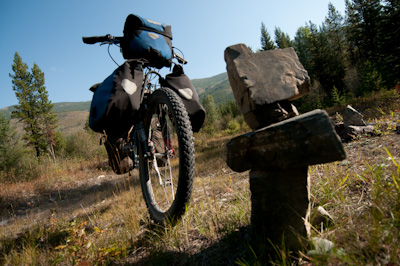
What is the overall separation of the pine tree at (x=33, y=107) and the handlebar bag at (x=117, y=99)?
92.6 feet

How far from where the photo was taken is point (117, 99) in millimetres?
2043

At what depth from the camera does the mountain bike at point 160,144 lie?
151cm

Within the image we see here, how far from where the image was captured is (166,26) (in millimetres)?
2855

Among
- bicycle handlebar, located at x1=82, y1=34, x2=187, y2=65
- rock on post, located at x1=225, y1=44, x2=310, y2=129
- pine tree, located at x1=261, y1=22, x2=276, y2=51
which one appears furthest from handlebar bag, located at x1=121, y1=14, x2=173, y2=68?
pine tree, located at x1=261, y1=22, x2=276, y2=51

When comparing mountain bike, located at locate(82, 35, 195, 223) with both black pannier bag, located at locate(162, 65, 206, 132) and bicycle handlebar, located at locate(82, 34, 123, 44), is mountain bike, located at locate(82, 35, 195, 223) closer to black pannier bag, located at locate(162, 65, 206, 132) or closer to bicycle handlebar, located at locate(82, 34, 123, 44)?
bicycle handlebar, located at locate(82, 34, 123, 44)

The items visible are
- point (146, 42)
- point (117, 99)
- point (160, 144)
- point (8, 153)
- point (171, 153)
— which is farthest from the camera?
point (8, 153)

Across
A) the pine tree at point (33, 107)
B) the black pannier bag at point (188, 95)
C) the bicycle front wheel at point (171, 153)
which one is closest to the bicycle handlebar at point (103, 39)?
the black pannier bag at point (188, 95)

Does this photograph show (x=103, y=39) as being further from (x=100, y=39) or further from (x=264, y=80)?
(x=264, y=80)

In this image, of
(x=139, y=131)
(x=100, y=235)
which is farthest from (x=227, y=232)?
(x=139, y=131)

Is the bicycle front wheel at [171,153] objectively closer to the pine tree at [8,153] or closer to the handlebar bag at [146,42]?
the handlebar bag at [146,42]

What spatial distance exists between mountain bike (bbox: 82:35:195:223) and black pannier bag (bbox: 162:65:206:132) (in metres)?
0.21

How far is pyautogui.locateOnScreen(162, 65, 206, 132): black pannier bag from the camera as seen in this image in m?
2.24

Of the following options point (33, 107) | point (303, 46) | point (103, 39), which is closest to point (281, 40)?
point (303, 46)

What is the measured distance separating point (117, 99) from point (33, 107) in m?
31.4
